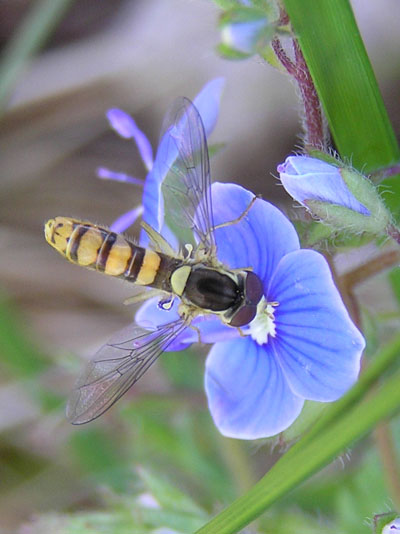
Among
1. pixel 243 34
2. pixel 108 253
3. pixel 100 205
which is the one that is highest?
pixel 243 34

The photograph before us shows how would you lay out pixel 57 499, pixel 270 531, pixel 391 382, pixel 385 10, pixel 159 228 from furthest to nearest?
pixel 57 499, pixel 385 10, pixel 270 531, pixel 159 228, pixel 391 382

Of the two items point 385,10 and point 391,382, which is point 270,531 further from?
point 385,10

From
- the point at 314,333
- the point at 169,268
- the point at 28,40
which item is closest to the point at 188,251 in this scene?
the point at 169,268

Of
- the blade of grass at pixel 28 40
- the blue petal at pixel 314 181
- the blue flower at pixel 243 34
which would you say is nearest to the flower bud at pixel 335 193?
the blue petal at pixel 314 181

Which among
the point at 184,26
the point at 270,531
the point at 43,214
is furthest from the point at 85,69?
the point at 270,531

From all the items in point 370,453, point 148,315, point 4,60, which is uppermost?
point 4,60

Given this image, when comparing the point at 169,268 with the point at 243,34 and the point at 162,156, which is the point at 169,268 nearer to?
the point at 162,156
